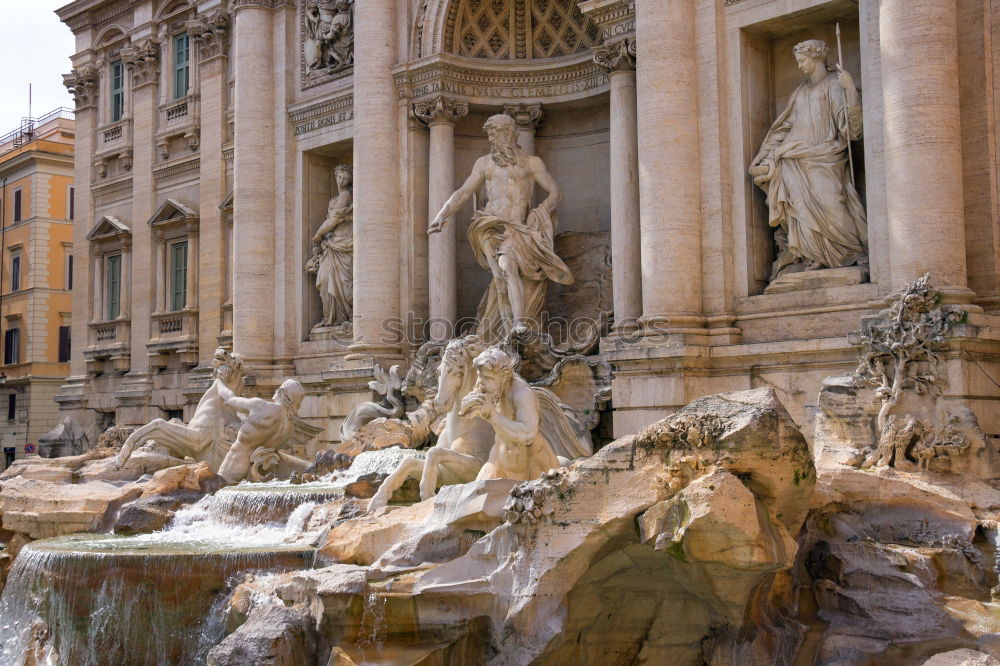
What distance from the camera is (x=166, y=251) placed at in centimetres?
2534

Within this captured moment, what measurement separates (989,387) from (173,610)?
841cm

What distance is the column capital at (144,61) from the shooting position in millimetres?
25828

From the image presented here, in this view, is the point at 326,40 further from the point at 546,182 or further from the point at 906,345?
the point at 906,345

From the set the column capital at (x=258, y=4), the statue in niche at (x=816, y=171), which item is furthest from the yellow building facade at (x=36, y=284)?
the statue in niche at (x=816, y=171)

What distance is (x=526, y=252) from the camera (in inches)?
666

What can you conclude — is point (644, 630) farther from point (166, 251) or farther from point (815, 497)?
point (166, 251)

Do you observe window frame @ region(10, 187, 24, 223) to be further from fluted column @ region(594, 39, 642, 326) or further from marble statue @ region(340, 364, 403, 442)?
fluted column @ region(594, 39, 642, 326)

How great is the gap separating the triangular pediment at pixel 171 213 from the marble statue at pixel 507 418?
15.2 metres

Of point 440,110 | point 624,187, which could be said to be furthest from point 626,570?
point 440,110

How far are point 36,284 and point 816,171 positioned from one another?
1285 inches

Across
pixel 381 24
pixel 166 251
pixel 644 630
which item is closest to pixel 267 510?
pixel 644 630

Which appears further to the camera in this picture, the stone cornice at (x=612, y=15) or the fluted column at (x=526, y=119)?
→ the fluted column at (x=526, y=119)

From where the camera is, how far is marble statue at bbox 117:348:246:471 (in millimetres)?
16891

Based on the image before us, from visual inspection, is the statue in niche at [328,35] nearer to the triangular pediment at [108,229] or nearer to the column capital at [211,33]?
the column capital at [211,33]
